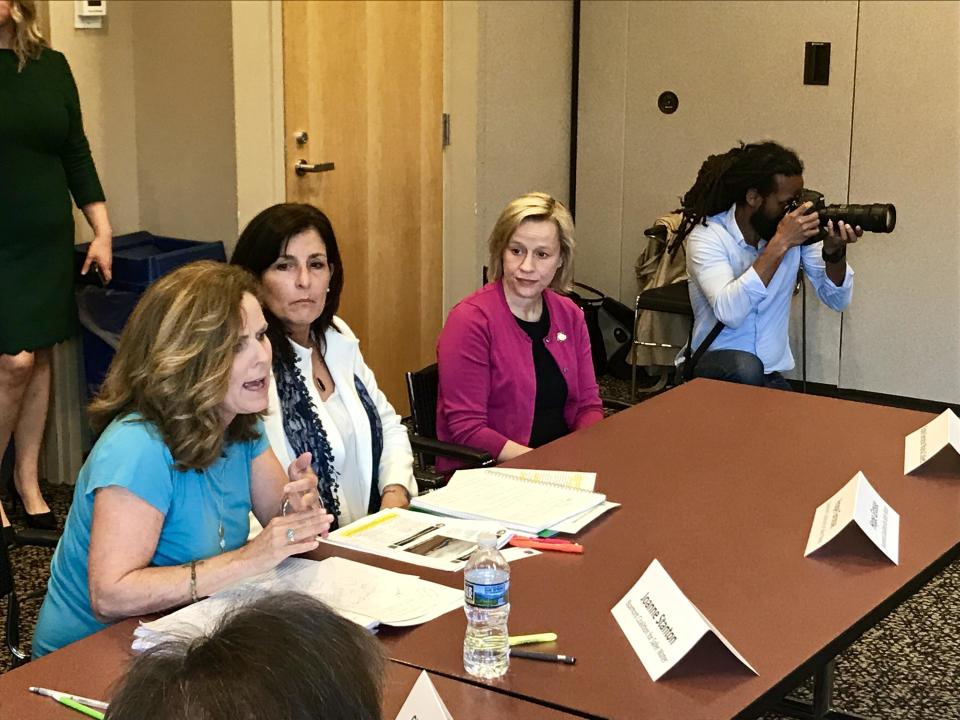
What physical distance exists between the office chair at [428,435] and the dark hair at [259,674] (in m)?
1.97

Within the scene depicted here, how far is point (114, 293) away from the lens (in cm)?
411

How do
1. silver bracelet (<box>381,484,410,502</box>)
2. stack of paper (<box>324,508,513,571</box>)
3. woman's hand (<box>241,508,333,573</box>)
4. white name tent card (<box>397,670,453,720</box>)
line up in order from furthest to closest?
1. silver bracelet (<box>381,484,410,502</box>)
2. stack of paper (<box>324,508,513,571</box>)
3. woman's hand (<box>241,508,333,573</box>)
4. white name tent card (<box>397,670,453,720</box>)

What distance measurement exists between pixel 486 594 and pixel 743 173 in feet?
8.42

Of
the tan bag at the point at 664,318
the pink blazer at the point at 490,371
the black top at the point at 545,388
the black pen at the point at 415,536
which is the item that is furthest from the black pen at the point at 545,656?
the tan bag at the point at 664,318

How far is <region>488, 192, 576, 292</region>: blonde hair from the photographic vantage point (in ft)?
10.7

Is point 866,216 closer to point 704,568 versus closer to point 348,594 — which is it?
point 704,568

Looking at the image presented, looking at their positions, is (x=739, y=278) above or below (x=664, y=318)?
above

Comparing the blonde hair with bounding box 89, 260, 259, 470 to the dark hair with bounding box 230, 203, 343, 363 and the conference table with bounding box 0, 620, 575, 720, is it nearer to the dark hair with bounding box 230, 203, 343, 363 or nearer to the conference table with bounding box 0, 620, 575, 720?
the conference table with bounding box 0, 620, 575, 720

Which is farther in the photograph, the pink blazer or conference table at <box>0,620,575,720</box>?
the pink blazer

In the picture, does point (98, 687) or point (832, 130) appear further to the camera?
point (832, 130)

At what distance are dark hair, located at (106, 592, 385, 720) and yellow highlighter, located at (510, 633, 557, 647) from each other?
0.83m

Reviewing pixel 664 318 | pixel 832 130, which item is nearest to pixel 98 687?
pixel 664 318

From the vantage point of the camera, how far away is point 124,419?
205 centimetres

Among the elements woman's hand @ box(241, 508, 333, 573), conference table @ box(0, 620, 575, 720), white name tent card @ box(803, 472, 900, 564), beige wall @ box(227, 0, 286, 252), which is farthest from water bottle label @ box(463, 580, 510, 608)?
beige wall @ box(227, 0, 286, 252)
